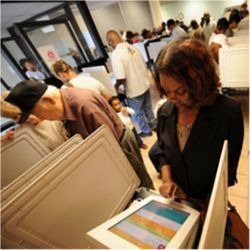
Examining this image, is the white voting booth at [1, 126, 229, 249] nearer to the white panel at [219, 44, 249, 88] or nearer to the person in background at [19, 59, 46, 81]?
the white panel at [219, 44, 249, 88]

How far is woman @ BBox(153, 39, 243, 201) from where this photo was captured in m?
0.68

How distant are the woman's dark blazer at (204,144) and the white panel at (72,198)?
0.25 m

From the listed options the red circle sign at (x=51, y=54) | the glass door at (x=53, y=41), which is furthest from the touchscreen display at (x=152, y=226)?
the red circle sign at (x=51, y=54)

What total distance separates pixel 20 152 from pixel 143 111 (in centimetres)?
192

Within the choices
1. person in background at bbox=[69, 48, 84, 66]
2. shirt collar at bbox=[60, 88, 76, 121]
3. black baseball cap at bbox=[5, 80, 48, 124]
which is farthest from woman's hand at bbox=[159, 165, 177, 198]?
person in background at bbox=[69, 48, 84, 66]

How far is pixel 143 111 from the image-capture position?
2.79m

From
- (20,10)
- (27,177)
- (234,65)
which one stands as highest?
(20,10)

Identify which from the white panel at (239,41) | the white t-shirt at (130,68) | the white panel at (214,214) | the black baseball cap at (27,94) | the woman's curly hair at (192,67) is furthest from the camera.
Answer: the white t-shirt at (130,68)

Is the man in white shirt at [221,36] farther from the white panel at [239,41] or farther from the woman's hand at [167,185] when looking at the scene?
the woman's hand at [167,185]

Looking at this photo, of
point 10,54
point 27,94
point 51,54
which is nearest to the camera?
point 27,94

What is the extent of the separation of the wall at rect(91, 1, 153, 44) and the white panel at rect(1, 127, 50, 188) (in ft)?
22.8

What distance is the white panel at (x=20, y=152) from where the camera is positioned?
109 centimetres

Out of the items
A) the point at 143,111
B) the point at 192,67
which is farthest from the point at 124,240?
the point at 143,111

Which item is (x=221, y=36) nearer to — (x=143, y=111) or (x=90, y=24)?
(x=143, y=111)
